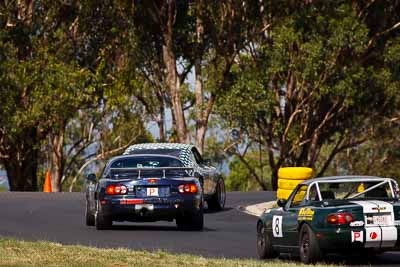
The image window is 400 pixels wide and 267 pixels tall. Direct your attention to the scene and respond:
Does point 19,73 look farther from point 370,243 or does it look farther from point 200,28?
point 370,243

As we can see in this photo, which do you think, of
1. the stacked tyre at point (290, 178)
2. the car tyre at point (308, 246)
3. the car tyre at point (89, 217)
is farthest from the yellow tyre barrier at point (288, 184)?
the car tyre at point (308, 246)

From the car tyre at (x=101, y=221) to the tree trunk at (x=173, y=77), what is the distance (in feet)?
102

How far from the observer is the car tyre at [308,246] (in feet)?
51.8

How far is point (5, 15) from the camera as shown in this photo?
54.4 metres

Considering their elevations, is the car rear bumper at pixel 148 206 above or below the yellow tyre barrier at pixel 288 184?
below

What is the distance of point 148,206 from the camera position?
2186 cm

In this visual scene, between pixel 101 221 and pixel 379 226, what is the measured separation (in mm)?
7799

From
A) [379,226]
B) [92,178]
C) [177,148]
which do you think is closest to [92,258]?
[379,226]

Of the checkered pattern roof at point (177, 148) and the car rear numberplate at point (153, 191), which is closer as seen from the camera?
the car rear numberplate at point (153, 191)

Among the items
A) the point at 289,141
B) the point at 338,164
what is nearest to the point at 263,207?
the point at 289,141

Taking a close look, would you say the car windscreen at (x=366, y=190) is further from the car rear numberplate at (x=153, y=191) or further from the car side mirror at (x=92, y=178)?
the car side mirror at (x=92, y=178)

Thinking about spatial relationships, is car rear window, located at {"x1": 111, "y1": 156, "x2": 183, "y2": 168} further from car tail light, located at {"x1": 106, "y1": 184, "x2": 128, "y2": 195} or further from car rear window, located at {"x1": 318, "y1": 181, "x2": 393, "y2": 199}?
car rear window, located at {"x1": 318, "y1": 181, "x2": 393, "y2": 199}

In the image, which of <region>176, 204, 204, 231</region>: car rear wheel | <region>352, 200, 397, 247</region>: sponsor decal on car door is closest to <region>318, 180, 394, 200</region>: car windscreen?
<region>352, 200, 397, 247</region>: sponsor decal on car door

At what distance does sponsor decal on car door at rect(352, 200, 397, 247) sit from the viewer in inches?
614
